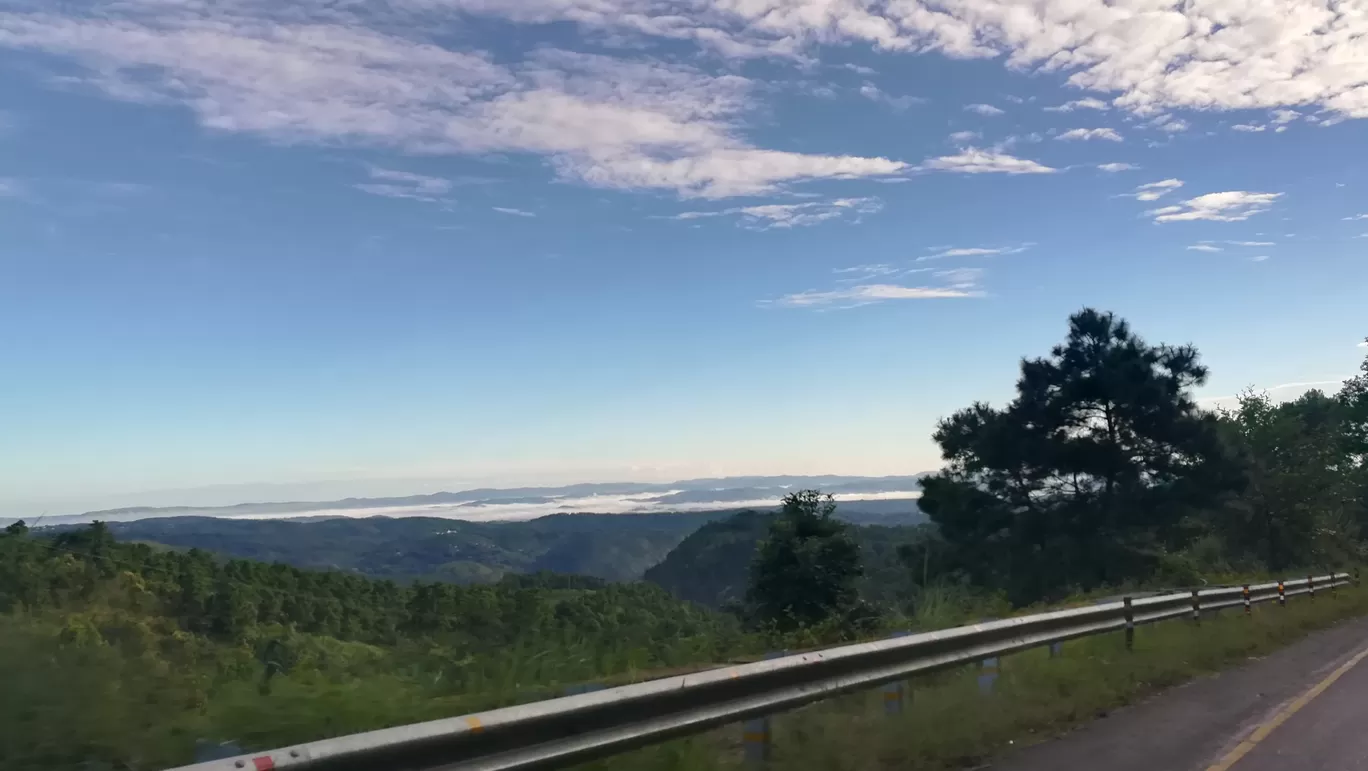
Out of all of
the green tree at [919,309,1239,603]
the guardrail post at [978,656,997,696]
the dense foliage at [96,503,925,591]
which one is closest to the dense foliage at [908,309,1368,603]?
the green tree at [919,309,1239,603]

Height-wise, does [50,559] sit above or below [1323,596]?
above

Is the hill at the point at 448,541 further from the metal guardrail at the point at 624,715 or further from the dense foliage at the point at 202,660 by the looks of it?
the metal guardrail at the point at 624,715

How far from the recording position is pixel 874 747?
7527 mm

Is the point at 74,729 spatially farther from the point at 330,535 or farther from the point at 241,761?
the point at 330,535

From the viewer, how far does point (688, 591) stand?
33312 millimetres

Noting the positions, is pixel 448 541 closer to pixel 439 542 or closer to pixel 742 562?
pixel 439 542

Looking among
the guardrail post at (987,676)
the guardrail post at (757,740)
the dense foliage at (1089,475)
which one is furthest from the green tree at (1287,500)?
the guardrail post at (757,740)

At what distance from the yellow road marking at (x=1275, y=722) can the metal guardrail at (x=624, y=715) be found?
7.43ft

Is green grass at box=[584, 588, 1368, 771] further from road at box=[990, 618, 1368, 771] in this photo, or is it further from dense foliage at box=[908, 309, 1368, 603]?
dense foliage at box=[908, 309, 1368, 603]

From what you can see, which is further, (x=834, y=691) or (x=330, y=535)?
(x=330, y=535)

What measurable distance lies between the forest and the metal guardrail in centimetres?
129

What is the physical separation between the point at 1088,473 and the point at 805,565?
1882 cm

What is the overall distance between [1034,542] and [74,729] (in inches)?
1554

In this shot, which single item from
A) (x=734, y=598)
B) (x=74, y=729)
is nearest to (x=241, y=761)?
(x=74, y=729)
